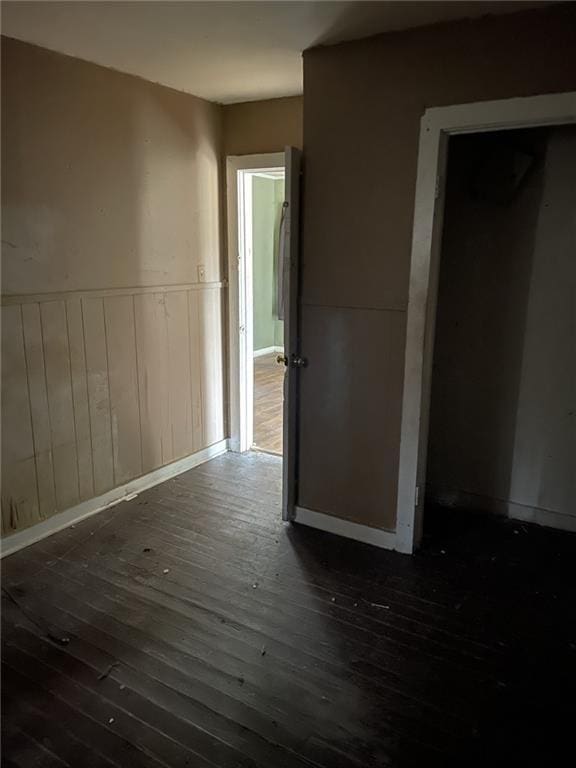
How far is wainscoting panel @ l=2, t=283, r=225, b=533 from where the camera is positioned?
2.74 m

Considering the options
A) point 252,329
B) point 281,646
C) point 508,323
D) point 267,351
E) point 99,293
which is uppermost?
point 99,293

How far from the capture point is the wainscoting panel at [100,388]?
2.74 metres

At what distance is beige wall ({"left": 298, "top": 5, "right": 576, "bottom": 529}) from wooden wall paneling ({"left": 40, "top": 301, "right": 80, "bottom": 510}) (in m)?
1.26

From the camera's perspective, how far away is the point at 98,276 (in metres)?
3.06

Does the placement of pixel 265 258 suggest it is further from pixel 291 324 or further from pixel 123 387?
pixel 291 324

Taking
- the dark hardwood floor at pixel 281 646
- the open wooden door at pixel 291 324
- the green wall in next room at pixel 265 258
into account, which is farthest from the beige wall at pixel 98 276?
the green wall in next room at pixel 265 258

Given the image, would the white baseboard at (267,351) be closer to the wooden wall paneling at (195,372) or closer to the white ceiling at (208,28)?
the wooden wall paneling at (195,372)

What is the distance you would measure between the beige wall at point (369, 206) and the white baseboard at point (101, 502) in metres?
1.07

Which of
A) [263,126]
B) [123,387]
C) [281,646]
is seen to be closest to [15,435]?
[123,387]

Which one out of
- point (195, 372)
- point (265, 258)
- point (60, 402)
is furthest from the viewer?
point (265, 258)

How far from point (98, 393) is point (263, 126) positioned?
2056 mm

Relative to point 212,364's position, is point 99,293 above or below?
above

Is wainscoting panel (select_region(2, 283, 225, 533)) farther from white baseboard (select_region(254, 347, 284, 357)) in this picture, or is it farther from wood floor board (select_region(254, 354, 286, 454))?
white baseboard (select_region(254, 347, 284, 357))

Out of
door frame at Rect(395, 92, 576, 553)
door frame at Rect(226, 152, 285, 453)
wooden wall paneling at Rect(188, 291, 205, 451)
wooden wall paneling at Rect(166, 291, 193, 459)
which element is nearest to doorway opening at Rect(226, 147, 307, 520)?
door frame at Rect(226, 152, 285, 453)
